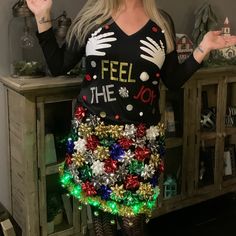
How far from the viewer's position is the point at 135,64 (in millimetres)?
1615

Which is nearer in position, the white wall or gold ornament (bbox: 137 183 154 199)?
gold ornament (bbox: 137 183 154 199)

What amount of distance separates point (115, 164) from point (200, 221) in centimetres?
110

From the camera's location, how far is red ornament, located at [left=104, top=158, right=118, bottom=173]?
1633 millimetres

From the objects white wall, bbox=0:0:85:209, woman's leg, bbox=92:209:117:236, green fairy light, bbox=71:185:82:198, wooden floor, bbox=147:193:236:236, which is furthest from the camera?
wooden floor, bbox=147:193:236:236

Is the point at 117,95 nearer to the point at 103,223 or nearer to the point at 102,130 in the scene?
the point at 102,130

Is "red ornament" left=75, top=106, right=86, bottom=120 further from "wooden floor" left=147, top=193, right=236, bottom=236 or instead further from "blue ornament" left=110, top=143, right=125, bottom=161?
"wooden floor" left=147, top=193, right=236, bottom=236

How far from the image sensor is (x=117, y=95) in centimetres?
164

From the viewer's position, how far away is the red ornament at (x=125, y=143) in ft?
5.37

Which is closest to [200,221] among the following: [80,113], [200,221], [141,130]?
[200,221]

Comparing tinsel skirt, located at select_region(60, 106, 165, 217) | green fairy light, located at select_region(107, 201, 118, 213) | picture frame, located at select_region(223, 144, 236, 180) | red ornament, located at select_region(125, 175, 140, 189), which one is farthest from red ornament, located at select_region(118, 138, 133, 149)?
picture frame, located at select_region(223, 144, 236, 180)

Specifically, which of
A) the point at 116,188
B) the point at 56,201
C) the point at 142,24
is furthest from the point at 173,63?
the point at 56,201

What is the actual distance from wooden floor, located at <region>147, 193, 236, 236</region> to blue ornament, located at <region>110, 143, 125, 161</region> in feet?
2.94

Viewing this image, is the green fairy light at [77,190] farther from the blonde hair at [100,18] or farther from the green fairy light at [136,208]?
the blonde hair at [100,18]

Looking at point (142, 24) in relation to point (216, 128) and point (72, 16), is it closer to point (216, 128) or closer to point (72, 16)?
point (72, 16)
